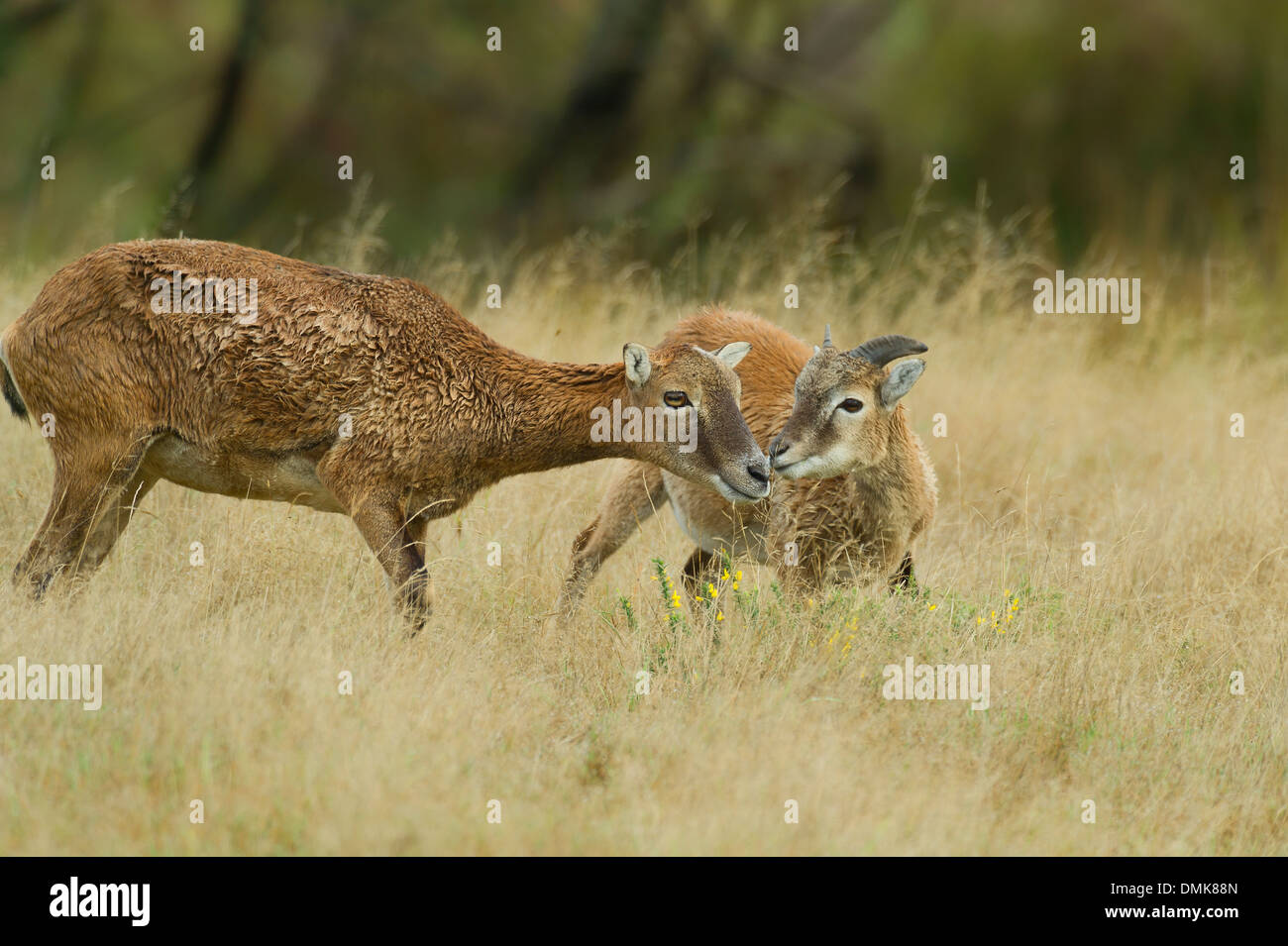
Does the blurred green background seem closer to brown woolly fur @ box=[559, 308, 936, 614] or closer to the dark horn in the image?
brown woolly fur @ box=[559, 308, 936, 614]

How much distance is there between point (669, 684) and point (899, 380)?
2.08 metres

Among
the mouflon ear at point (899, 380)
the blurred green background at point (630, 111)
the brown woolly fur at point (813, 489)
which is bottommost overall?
the brown woolly fur at point (813, 489)

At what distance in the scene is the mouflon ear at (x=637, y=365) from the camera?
7250 millimetres

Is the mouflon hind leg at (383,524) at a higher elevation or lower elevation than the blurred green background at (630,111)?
lower

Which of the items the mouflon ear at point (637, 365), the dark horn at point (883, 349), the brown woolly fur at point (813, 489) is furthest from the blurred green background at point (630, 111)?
the mouflon ear at point (637, 365)

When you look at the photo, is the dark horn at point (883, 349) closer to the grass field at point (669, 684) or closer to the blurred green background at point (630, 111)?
the grass field at point (669, 684)

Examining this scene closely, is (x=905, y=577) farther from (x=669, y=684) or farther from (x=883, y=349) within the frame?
(x=669, y=684)

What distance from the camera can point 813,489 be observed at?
7984mm

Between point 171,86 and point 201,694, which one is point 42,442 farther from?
point 171,86

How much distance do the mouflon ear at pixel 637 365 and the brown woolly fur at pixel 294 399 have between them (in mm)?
13

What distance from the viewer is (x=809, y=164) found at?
1864 cm

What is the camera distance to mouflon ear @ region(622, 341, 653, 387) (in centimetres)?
725

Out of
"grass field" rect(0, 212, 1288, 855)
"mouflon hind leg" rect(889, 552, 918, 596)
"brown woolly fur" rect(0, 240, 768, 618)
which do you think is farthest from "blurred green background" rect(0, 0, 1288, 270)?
"brown woolly fur" rect(0, 240, 768, 618)

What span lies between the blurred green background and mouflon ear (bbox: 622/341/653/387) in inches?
383
